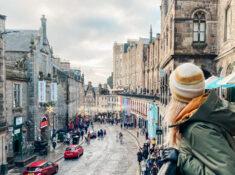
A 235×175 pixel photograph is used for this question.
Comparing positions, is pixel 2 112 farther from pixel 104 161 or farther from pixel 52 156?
pixel 104 161

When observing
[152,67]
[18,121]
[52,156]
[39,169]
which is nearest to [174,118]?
[39,169]

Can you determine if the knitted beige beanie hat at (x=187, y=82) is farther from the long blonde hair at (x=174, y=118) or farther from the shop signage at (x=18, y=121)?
the shop signage at (x=18, y=121)

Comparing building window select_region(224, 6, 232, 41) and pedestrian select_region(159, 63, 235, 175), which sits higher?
building window select_region(224, 6, 232, 41)

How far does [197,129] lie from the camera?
5.52 feet

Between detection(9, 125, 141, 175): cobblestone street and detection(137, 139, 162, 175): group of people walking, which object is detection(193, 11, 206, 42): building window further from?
detection(9, 125, 141, 175): cobblestone street

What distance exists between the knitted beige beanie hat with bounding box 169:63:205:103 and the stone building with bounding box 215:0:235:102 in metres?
17.2

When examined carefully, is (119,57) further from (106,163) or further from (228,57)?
(228,57)

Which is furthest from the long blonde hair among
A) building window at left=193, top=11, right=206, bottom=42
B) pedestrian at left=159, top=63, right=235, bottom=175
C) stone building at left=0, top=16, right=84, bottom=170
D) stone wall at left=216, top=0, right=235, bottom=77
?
stone building at left=0, top=16, right=84, bottom=170

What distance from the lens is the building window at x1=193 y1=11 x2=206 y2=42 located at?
24.7 meters

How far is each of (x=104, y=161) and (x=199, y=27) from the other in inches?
518

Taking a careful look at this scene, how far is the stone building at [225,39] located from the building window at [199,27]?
40.0 inches

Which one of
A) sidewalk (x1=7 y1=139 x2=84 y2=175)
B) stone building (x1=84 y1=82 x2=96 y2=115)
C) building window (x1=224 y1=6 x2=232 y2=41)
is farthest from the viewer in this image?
stone building (x1=84 y1=82 x2=96 y2=115)

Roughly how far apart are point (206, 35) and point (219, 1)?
236 cm

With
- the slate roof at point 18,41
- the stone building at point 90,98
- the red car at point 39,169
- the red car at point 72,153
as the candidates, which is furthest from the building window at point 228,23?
the stone building at point 90,98
